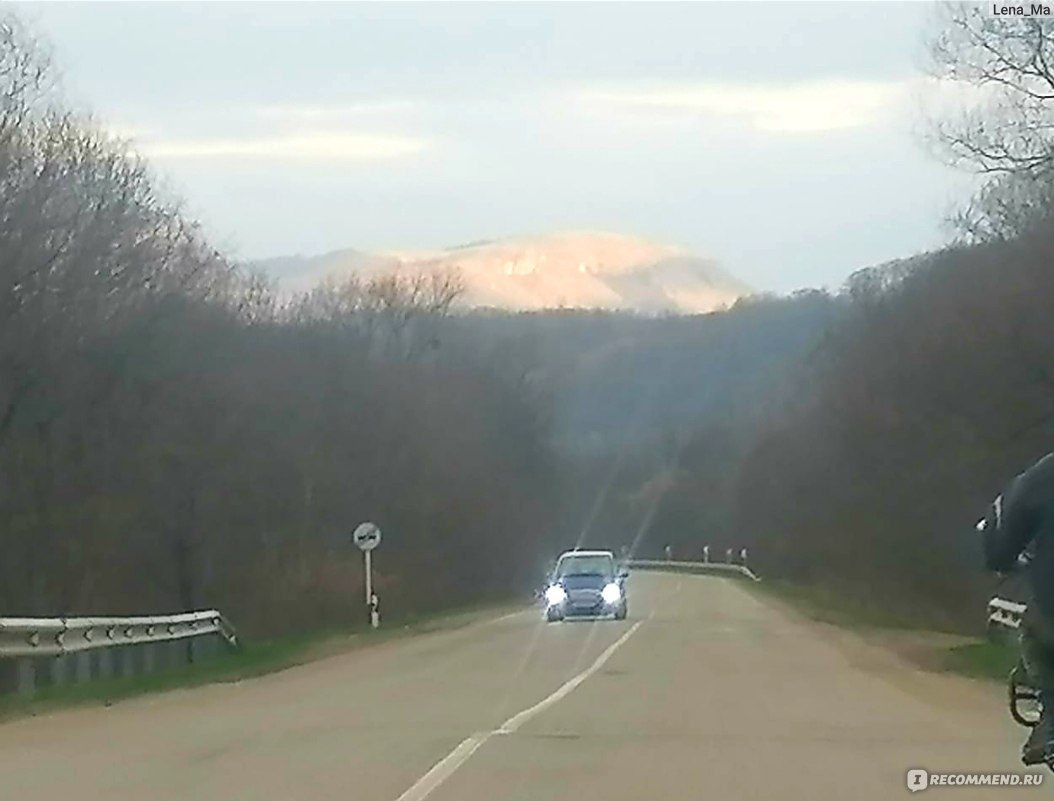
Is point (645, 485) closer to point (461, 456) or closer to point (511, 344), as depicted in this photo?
point (511, 344)

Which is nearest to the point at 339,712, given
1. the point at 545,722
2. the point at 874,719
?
the point at 545,722

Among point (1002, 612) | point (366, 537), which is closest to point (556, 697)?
point (1002, 612)

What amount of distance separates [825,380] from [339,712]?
198 ft

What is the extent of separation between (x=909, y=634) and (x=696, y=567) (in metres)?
80.6

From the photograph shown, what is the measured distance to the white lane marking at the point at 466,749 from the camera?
13.2 m

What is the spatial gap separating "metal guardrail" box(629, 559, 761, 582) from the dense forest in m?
5.03

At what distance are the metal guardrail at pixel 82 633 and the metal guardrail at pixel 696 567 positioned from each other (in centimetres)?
6804

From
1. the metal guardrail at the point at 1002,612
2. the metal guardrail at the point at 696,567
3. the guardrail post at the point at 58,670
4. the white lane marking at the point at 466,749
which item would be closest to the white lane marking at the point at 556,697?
the white lane marking at the point at 466,749

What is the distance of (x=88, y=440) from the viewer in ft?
150

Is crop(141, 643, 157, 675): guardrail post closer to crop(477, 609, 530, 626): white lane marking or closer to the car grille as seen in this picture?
the car grille

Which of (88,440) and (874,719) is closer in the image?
(874,719)

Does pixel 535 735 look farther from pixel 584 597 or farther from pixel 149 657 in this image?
pixel 584 597

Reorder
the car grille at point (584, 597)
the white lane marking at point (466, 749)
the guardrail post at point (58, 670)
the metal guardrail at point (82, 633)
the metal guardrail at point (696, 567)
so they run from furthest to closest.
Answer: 1. the metal guardrail at point (696, 567)
2. the car grille at point (584, 597)
3. the guardrail post at point (58, 670)
4. the metal guardrail at point (82, 633)
5. the white lane marking at point (466, 749)

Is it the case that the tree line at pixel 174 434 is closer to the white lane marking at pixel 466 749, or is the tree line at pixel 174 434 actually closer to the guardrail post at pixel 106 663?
the guardrail post at pixel 106 663
